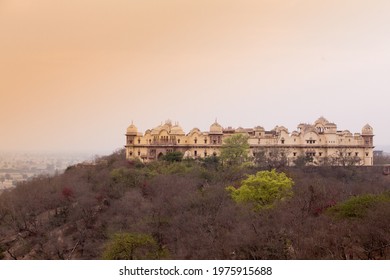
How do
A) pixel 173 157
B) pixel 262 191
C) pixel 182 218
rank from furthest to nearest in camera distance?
pixel 173 157 → pixel 262 191 → pixel 182 218

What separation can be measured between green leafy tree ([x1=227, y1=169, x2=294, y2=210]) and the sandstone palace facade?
8.61 metres

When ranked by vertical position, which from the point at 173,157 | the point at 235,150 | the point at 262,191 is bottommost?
the point at 262,191

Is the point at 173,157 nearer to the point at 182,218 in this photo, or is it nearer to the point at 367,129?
the point at 367,129

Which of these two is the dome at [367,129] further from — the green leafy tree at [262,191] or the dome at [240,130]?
the green leafy tree at [262,191]

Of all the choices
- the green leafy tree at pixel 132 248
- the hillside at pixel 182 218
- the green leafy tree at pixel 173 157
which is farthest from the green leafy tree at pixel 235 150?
the green leafy tree at pixel 132 248

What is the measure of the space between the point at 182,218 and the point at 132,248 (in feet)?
6.38

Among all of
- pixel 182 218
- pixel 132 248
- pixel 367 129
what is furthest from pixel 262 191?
pixel 367 129

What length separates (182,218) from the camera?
11.1 m

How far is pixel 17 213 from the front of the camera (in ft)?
45.4

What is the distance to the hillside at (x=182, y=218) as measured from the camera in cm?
823

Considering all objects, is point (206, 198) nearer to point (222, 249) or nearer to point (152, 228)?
point (152, 228)

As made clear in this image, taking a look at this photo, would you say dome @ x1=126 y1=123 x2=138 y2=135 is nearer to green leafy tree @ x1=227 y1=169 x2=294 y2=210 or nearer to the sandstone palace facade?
the sandstone palace facade

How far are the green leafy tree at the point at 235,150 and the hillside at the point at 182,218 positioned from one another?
1.32m
